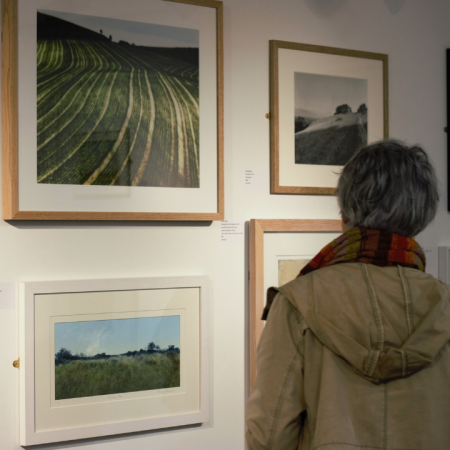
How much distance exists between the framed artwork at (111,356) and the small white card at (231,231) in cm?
16

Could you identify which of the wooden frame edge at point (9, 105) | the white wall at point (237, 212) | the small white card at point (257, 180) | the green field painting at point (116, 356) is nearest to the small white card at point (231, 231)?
the white wall at point (237, 212)

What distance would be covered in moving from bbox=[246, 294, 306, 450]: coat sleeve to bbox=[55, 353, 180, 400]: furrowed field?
2.09 feet

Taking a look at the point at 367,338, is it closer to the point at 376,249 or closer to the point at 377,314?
the point at 377,314

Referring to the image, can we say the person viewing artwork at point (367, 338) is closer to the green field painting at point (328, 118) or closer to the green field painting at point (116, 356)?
the green field painting at point (116, 356)

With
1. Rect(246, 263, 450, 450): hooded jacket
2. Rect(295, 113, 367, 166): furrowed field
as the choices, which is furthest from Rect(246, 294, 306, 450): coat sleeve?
Rect(295, 113, 367, 166): furrowed field

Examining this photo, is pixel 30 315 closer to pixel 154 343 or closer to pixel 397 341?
pixel 154 343

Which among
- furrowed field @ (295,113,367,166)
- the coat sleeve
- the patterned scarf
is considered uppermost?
furrowed field @ (295,113,367,166)

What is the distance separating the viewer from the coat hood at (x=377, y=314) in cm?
81

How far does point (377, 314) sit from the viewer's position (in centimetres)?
83

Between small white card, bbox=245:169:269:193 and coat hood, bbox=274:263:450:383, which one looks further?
small white card, bbox=245:169:269:193

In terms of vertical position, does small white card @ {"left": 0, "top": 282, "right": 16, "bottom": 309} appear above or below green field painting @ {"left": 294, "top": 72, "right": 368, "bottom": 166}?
below

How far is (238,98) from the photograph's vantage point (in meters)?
1.58

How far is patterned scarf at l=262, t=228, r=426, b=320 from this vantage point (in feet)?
2.89

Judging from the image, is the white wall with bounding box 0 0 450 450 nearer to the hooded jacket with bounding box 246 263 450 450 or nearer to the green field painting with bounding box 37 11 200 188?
the green field painting with bounding box 37 11 200 188
